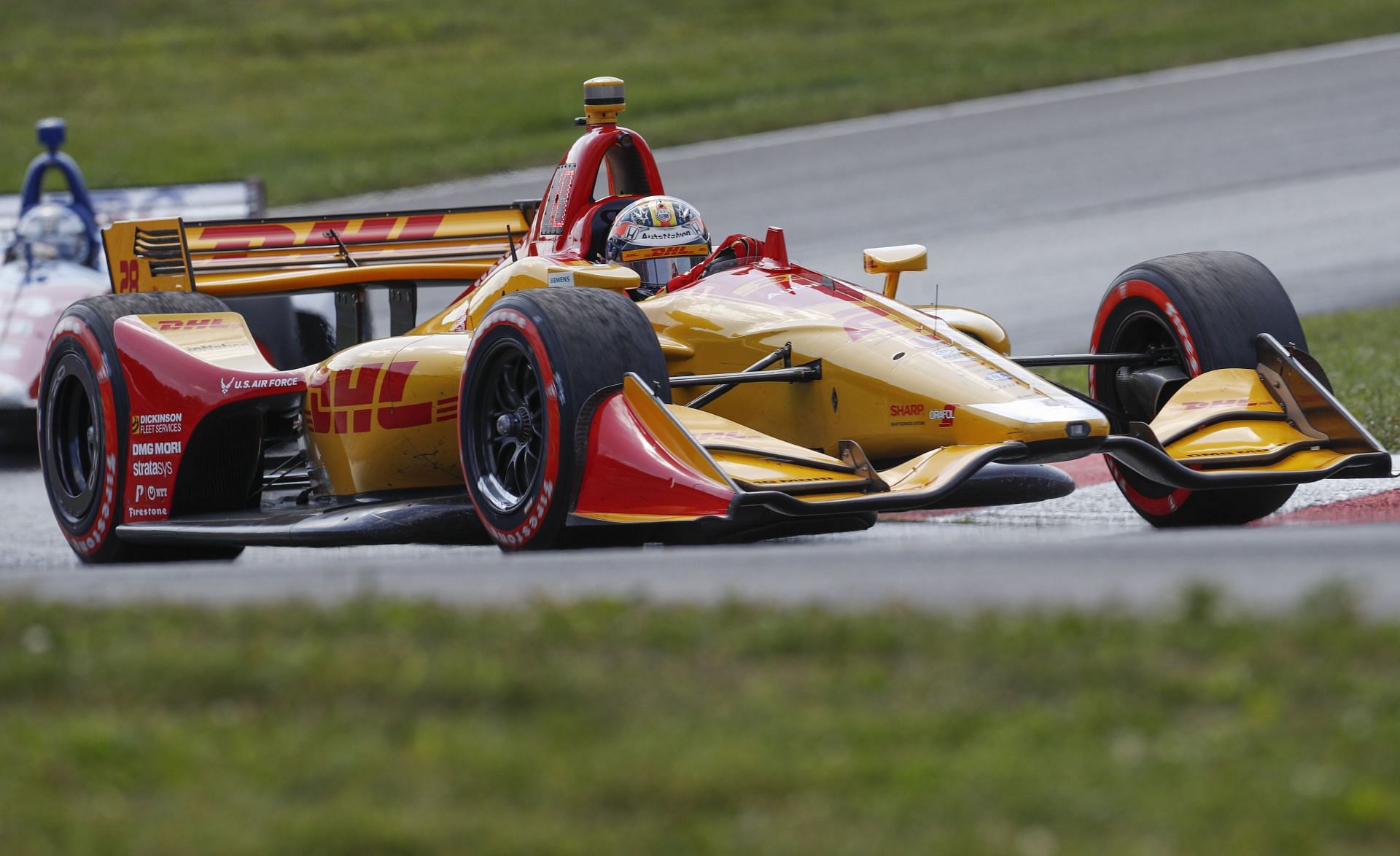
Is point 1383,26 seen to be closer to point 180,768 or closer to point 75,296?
point 75,296

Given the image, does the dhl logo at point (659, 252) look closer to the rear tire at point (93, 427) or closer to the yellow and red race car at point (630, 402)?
the yellow and red race car at point (630, 402)

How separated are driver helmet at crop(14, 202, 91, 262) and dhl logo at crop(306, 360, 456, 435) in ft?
18.6

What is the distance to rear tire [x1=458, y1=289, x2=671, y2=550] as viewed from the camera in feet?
20.8

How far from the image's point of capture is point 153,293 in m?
8.38

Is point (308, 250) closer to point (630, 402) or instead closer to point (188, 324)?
point (188, 324)

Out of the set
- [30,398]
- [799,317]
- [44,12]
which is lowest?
[30,398]

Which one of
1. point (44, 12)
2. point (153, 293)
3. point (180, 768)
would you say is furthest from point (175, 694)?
point (44, 12)

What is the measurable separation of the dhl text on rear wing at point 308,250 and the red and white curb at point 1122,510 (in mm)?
2375

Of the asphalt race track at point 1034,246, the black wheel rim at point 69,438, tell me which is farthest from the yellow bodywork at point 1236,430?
the black wheel rim at point 69,438

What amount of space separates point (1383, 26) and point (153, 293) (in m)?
17.8

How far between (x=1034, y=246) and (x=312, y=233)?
302 inches

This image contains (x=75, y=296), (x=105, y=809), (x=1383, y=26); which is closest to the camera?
(x=105, y=809)

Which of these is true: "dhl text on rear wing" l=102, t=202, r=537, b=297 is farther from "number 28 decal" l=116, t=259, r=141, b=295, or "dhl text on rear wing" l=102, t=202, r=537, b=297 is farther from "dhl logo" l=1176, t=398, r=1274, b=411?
"dhl logo" l=1176, t=398, r=1274, b=411

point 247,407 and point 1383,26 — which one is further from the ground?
point 1383,26
